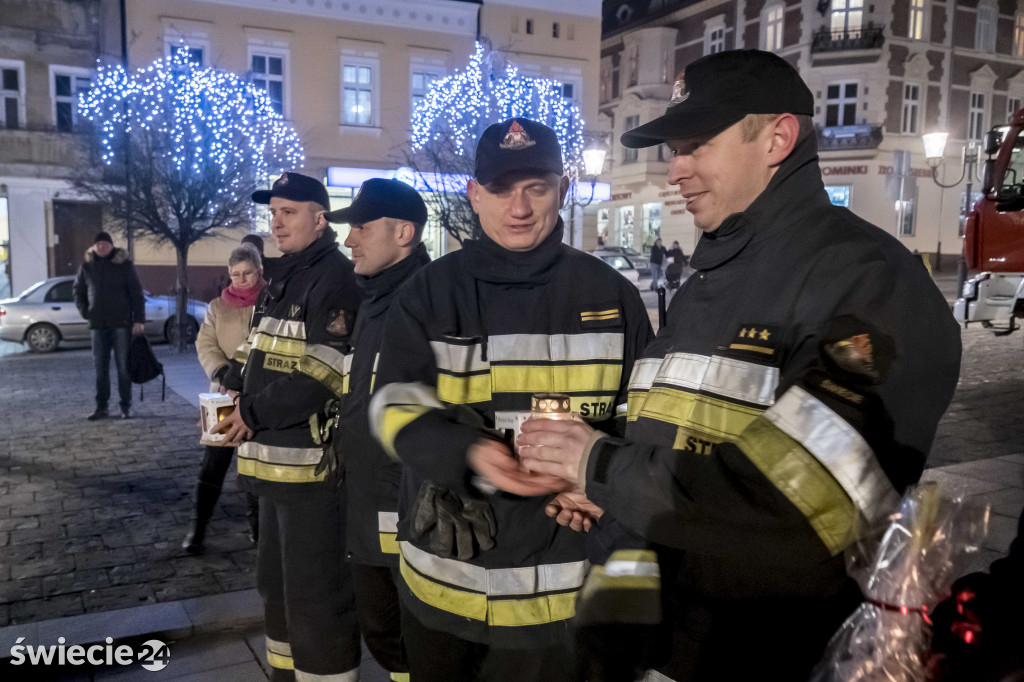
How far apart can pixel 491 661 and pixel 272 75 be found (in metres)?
24.9

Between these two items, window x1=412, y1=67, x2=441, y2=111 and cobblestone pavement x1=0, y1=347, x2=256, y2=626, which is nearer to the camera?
cobblestone pavement x1=0, y1=347, x2=256, y2=626

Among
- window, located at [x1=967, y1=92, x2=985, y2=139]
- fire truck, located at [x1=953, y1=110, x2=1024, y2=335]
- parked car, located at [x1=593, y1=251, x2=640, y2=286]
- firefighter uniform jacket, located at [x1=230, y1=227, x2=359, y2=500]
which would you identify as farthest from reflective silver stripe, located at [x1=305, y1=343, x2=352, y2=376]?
window, located at [x1=967, y1=92, x2=985, y2=139]

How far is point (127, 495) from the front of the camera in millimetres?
6500

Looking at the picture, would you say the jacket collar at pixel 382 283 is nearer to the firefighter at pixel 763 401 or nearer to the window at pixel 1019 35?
the firefighter at pixel 763 401

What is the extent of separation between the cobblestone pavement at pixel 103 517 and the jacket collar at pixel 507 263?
10.5 ft

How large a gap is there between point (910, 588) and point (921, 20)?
4210cm

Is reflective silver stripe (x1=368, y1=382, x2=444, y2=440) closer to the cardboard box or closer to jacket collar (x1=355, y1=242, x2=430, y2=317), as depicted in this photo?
jacket collar (x1=355, y1=242, x2=430, y2=317)

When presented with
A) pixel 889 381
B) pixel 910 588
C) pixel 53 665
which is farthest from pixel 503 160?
pixel 53 665

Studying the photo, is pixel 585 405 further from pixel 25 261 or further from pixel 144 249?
pixel 25 261

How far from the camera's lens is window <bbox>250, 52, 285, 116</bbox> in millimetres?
→ 24203

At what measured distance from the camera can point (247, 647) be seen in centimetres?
403

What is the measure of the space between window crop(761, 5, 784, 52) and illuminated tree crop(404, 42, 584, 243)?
20487 mm

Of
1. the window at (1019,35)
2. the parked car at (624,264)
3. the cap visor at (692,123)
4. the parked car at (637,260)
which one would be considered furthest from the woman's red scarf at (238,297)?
the window at (1019,35)

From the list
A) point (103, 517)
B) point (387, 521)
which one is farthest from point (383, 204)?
point (103, 517)
